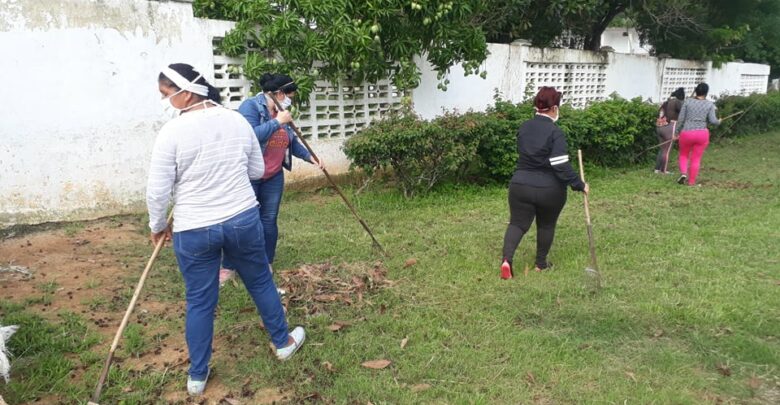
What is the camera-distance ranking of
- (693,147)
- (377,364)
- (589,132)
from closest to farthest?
(377,364) < (693,147) < (589,132)

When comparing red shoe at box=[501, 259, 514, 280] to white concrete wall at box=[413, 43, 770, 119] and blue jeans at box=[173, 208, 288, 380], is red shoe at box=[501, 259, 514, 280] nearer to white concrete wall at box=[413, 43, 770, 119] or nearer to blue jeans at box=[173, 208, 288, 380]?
blue jeans at box=[173, 208, 288, 380]

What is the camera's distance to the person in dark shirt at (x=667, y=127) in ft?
30.3

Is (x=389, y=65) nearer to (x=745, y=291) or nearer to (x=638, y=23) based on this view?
(x=745, y=291)

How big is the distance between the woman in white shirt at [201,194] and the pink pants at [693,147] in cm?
710

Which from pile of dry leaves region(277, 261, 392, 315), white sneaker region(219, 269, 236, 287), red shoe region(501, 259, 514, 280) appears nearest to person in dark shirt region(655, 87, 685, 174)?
Answer: red shoe region(501, 259, 514, 280)

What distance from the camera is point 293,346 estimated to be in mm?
3396

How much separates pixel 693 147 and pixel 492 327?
6.02 m

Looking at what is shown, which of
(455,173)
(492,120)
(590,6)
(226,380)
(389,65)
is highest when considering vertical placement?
(590,6)

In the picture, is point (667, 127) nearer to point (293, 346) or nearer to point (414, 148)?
point (414, 148)

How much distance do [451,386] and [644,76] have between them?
12.9m

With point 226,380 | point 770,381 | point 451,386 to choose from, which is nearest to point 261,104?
point 226,380

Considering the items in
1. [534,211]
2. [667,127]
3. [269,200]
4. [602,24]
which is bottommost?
[534,211]

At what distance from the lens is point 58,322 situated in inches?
149

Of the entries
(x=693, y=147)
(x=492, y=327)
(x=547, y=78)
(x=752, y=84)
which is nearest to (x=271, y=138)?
(x=492, y=327)
